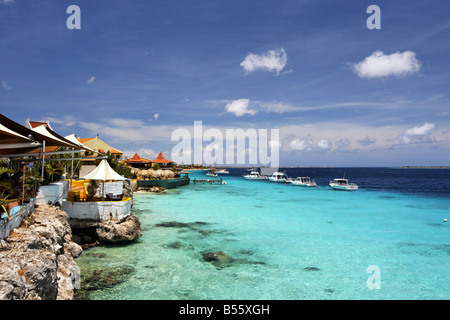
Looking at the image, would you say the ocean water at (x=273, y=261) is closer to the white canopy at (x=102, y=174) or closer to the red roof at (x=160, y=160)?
the white canopy at (x=102, y=174)

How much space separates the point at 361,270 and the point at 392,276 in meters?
1.35

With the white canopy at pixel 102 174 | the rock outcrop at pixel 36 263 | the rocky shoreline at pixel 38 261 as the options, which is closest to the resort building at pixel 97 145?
the white canopy at pixel 102 174

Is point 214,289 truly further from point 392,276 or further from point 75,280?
point 392,276

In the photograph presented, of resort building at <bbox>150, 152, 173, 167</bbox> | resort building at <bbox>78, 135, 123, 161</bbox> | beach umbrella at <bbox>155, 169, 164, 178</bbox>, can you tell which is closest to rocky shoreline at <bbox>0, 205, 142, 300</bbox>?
resort building at <bbox>78, 135, 123, 161</bbox>

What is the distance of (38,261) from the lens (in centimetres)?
712

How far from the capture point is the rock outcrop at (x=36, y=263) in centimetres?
617

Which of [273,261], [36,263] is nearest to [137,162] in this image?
[273,261]

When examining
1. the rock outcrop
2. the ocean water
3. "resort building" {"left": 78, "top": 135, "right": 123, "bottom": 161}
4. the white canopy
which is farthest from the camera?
"resort building" {"left": 78, "top": 135, "right": 123, "bottom": 161}

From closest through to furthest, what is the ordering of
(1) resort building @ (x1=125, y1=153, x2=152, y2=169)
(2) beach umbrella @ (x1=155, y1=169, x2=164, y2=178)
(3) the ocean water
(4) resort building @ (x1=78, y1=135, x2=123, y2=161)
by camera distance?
(3) the ocean water, (4) resort building @ (x1=78, y1=135, x2=123, y2=161), (2) beach umbrella @ (x1=155, y1=169, x2=164, y2=178), (1) resort building @ (x1=125, y1=153, x2=152, y2=169)

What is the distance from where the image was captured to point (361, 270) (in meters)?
13.7

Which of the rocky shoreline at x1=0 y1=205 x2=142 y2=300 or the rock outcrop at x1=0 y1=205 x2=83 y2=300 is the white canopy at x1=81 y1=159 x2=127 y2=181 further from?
the rock outcrop at x1=0 y1=205 x2=83 y2=300

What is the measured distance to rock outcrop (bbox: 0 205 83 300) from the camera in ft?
20.2
